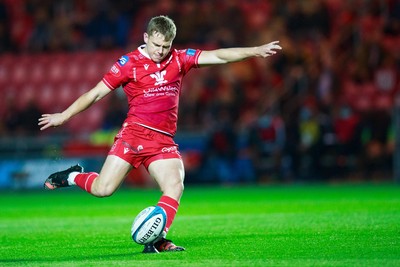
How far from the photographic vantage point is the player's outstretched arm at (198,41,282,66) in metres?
9.10

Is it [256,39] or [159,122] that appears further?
[256,39]

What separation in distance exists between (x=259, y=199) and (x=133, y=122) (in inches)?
315

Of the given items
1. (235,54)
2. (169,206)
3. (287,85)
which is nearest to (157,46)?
(235,54)

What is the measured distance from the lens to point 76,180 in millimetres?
9867

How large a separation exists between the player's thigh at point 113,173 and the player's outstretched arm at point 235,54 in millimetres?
1285

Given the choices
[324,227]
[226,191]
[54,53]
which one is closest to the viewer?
[324,227]

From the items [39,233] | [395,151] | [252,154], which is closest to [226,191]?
[252,154]

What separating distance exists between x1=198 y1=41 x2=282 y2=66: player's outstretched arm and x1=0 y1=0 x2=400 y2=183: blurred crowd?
12581mm

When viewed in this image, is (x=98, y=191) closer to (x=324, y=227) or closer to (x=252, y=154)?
(x=324, y=227)

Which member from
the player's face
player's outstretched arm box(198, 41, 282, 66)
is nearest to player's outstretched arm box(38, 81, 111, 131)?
the player's face

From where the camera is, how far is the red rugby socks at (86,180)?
966 cm

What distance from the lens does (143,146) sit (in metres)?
9.45

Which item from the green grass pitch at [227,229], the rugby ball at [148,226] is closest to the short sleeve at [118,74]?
the rugby ball at [148,226]

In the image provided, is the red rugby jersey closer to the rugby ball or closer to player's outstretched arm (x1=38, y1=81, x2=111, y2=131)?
player's outstretched arm (x1=38, y1=81, x2=111, y2=131)
